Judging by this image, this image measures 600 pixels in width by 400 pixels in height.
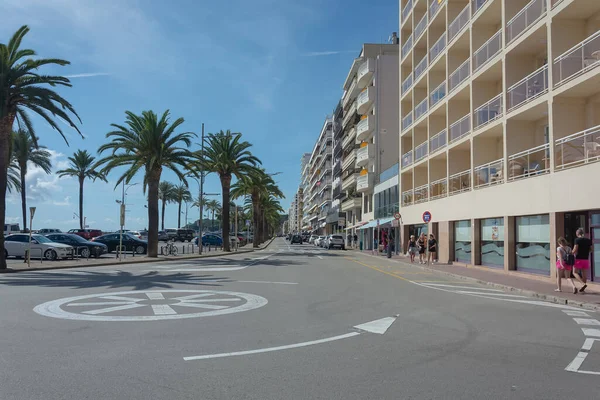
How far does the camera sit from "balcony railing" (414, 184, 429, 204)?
37056 millimetres

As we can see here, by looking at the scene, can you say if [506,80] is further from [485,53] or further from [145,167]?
[145,167]

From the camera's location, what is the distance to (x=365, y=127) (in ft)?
185

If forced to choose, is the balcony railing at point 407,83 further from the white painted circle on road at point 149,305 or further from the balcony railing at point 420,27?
the white painted circle on road at point 149,305

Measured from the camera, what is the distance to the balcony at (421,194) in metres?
37.1

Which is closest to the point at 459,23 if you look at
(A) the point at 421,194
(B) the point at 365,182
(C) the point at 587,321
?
(A) the point at 421,194

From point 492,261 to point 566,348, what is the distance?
18308mm

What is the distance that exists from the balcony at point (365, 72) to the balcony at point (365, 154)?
25.2ft

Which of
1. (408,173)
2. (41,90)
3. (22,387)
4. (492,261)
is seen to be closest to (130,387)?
(22,387)

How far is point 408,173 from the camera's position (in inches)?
1722

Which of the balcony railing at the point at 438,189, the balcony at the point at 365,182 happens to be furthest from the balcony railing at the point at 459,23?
the balcony at the point at 365,182

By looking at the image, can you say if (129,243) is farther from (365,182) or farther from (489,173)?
(365,182)

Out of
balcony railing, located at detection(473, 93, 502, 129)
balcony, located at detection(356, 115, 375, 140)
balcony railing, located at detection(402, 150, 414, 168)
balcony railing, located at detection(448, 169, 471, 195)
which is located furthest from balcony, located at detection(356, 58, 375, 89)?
balcony railing, located at detection(473, 93, 502, 129)

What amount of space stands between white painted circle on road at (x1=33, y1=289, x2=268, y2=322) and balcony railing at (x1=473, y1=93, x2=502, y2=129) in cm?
1761

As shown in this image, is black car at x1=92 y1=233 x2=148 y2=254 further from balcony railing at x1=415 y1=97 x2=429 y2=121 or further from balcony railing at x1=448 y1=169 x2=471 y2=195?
balcony railing at x1=415 y1=97 x2=429 y2=121
